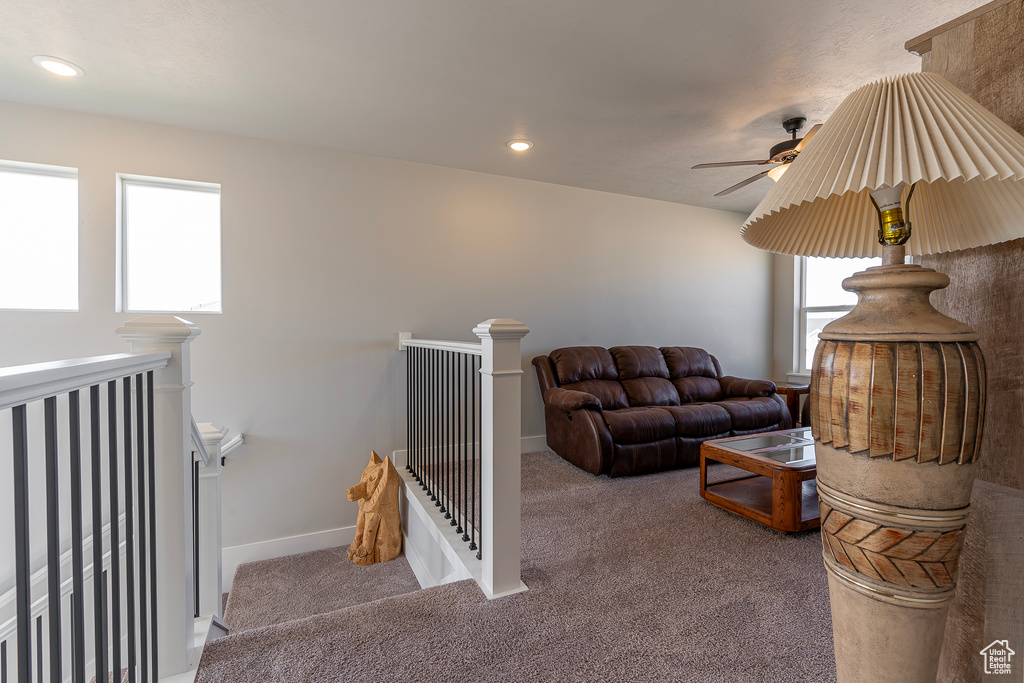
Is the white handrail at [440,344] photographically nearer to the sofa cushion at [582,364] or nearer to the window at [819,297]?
the sofa cushion at [582,364]

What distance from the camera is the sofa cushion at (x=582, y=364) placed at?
3.76 m

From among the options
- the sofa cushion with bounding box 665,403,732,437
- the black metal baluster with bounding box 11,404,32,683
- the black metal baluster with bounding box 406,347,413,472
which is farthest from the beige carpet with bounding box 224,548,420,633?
the black metal baluster with bounding box 11,404,32,683

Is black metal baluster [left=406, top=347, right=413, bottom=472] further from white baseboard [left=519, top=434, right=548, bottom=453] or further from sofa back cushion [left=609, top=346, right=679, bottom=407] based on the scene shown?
sofa back cushion [left=609, top=346, right=679, bottom=407]

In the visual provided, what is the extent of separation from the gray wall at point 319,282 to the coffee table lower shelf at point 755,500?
5.51ft

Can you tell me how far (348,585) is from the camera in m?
2.86

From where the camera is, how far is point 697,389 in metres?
4.12

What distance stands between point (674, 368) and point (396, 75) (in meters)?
3.34

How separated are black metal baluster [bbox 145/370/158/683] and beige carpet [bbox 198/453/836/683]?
0.61 ft

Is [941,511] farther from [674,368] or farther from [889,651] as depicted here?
[674,368]

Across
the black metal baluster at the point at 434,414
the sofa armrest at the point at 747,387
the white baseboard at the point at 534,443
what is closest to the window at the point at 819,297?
the sofa armrest at the point at 747,387

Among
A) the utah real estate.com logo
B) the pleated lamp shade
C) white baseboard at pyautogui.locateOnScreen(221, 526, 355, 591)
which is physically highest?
the pleated lamp shade

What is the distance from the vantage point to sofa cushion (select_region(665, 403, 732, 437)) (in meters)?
3.30

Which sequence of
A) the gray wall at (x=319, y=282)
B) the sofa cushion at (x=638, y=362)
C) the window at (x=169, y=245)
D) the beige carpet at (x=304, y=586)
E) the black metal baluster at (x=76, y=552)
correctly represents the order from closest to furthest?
the black metal baluster at (x=76, y=552) → the beige carpet at (x=304, y=586) → the gray wall at (x=319, y=282) → the window at (x=169, y=245) → the sofa cushion at (x=638, y=362)

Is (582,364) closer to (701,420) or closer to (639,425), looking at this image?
(639,425)
